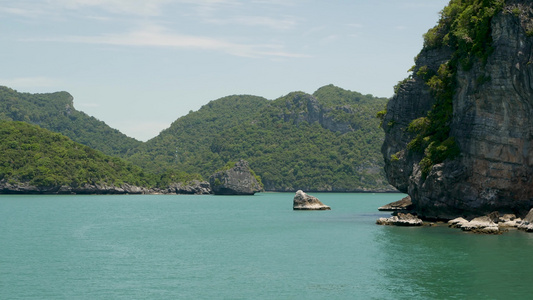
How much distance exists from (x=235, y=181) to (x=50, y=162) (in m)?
51.4

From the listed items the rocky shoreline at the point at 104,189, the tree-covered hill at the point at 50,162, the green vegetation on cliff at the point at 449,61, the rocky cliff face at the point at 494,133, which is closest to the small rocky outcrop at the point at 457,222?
the rocky cliff face at the point at 494,133

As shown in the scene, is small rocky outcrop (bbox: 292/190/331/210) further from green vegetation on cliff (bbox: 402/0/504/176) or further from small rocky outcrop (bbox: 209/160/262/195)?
small rocky outcrop (bbox: 209/160/262/195)

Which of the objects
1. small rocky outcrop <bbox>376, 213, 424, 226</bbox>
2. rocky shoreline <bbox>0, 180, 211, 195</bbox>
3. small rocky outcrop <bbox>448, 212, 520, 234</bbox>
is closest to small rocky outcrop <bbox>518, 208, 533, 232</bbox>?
small rocky outcrop <bbox>448, 212, 520, 234</bbox>

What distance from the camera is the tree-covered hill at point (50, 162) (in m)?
144

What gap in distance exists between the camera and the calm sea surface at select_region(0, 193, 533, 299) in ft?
97.6

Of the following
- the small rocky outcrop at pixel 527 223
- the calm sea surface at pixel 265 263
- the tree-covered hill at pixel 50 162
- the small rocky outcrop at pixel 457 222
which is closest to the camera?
the calm sea surface at pixel 265 263

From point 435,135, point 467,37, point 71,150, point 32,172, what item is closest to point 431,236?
point 435,135

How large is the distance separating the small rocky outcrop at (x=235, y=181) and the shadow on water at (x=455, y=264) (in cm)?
12118

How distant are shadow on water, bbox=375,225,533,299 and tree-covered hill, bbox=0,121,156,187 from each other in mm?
113363

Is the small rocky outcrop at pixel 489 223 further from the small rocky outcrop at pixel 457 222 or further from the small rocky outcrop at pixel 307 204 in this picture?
the small rocky outcrop at pixel 307 204

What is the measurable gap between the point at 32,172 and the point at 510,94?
4720 inches

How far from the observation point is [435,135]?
60375 millimetres

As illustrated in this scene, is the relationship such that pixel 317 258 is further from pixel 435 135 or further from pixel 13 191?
pixel 13 191

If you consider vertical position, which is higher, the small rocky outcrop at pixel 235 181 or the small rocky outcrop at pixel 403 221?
the small rocky outcrop at pixel 235 181
